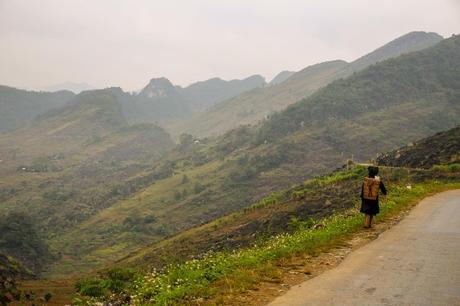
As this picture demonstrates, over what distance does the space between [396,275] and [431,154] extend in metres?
35.4

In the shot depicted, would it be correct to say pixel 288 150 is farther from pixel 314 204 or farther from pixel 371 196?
pixel 371 196

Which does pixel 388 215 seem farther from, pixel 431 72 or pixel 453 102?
pixel 431 72

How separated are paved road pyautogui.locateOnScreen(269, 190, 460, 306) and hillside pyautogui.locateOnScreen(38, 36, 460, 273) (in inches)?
2682

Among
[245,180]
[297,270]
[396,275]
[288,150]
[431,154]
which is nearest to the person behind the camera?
A: [396,275]

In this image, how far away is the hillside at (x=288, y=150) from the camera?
95.8m

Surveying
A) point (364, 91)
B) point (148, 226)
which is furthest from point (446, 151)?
point (364, 91)

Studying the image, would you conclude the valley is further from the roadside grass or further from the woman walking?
the roadside grass

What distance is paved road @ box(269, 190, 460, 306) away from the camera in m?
8.69

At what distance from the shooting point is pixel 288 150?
11888 centimetres

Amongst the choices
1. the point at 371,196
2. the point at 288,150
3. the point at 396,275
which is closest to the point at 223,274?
the point at 396,275

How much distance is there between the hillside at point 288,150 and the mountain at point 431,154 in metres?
47.0

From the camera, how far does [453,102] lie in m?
133

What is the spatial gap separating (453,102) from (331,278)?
138690 mm

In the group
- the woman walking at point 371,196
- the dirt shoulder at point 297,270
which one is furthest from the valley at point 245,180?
the dirt shoulder at point 297,270
